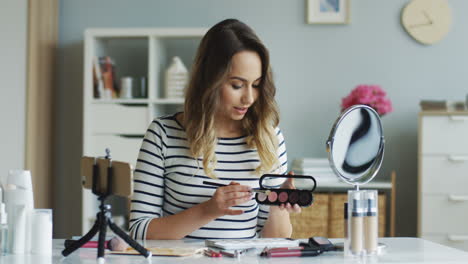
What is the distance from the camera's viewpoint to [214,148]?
1.86m

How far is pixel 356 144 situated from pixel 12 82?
2.78m

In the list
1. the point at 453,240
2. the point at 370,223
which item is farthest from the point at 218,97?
the point at 453,240

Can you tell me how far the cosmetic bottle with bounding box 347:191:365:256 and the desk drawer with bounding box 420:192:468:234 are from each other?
2.26 m

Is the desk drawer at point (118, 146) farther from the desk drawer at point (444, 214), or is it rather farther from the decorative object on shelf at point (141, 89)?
the desk drawer at point (444, 214)

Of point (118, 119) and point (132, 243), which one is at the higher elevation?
point (118, 119)

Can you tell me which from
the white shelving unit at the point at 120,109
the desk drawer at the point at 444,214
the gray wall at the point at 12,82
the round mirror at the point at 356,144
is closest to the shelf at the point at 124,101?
the white shelving unit at the point at 120,109

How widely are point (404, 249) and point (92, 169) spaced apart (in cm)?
81

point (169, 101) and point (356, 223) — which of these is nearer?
point (356, 223)

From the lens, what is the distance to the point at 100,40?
13.3ft

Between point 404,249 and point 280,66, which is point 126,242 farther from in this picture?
point 280,66

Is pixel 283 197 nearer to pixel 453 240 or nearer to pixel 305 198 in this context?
pixel 305 198

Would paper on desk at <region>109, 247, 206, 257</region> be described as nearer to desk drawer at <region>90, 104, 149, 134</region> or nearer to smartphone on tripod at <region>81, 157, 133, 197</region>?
smartphone on tripod at <region>81, 157, 133, 197</region>

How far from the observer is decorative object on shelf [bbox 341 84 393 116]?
3.76 m

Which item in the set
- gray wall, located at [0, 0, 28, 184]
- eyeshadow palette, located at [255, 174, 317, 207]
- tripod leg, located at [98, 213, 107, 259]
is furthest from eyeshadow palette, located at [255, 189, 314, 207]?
gray wall, located at [0, 0, 28, 184]
